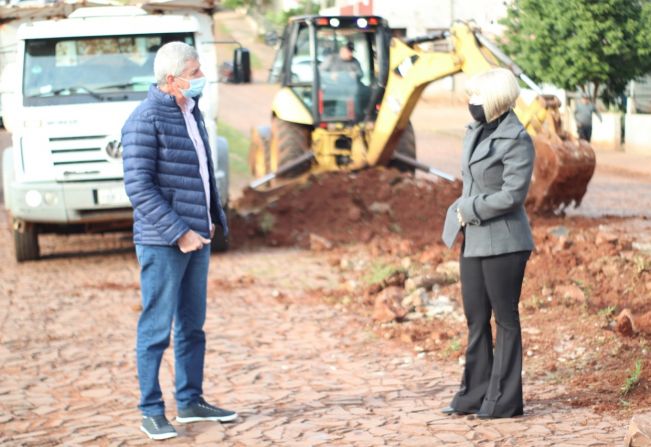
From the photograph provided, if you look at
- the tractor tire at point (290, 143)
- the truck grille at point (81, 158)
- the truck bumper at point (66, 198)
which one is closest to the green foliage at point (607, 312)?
the truck bumper at point (66, 198)

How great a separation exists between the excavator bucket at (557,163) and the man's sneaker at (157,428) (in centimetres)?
758

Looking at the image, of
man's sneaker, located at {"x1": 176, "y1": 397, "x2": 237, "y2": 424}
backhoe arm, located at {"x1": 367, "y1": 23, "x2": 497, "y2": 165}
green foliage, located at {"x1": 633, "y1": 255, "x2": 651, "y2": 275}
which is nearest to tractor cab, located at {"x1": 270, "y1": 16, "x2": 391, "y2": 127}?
backhoe arm, located at {"x1": 367, "y1": 23, "x2": 497, "y2": 165}

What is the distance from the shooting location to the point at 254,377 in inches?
313

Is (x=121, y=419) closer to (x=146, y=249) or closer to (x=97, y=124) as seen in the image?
(x=146, y=249)

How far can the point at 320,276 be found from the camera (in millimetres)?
12023

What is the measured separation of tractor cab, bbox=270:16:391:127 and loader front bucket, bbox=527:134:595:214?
134 inches

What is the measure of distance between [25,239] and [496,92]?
829cm

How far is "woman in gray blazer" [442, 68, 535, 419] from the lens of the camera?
628cm

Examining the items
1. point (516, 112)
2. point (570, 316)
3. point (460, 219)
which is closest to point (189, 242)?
point (460, 219)

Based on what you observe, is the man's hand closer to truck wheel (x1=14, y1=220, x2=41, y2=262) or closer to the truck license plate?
the truck license plate

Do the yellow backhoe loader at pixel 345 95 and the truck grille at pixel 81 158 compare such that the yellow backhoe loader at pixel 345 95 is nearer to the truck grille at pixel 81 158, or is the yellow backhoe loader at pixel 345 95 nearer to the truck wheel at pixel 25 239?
the truck wheel at pixel 25 239

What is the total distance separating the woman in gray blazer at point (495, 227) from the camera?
628 centimetres

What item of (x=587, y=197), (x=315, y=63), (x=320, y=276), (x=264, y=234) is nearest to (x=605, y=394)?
(x=320, y=276)

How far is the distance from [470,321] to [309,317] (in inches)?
142
